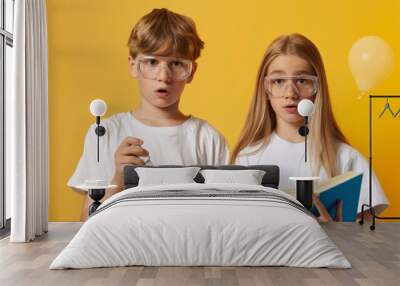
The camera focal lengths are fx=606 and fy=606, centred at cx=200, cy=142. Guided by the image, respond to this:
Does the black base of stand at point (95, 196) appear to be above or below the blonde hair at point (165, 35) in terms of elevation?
below

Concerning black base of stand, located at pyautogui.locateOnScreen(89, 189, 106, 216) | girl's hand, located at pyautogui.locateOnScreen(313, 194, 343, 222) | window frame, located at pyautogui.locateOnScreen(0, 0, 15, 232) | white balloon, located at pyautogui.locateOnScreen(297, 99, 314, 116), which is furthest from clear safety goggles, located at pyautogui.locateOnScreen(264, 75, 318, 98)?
window frame, located at pyautogui.locateOnScreen(0, 0, 15, 232)

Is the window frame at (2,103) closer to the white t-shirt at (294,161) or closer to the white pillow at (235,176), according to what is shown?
the white pillow at (235,176)

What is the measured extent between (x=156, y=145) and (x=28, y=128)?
1.58 meters

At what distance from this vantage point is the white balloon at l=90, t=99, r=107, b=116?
6785 mm

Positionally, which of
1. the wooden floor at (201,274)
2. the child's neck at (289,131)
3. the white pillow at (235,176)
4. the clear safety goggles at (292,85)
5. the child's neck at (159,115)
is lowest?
the wooden floor at (201,274)

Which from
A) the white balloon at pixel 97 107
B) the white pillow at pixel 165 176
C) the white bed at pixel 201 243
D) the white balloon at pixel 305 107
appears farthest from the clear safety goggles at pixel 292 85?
the white bed at pixel 201 243

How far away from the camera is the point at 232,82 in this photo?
23.1 ft

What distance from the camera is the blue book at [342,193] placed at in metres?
6.88

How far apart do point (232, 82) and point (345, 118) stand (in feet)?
4.50

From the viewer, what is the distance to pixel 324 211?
22.6 ft

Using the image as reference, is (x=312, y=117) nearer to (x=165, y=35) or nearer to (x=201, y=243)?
(x=165, y=35)

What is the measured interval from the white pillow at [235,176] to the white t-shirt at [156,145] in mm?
463

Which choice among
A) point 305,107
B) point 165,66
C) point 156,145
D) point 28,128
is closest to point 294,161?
point 305,107

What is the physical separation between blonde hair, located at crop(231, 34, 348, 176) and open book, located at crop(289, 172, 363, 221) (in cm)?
13
